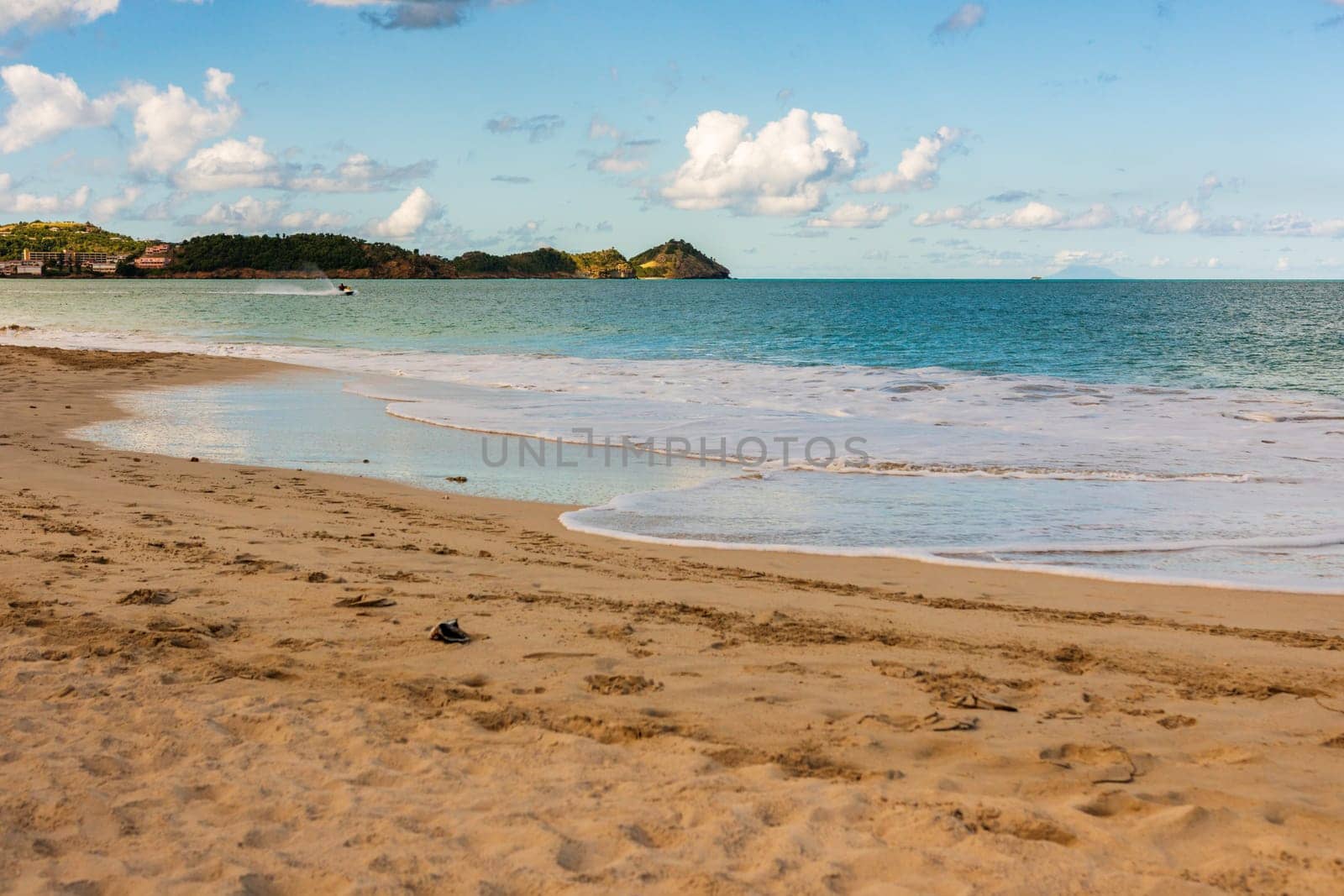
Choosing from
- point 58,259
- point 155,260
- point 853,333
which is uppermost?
point 155,260

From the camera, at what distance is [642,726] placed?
4348 millimetres

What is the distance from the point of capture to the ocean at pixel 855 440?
29.1 feet

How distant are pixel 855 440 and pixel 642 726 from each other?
421 inches

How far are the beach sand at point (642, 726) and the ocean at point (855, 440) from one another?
4.92ft

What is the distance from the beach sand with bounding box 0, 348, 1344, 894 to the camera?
326 cm

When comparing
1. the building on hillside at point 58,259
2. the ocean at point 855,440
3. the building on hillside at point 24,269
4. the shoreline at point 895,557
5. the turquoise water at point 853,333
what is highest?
the building on hillside at point 58,259

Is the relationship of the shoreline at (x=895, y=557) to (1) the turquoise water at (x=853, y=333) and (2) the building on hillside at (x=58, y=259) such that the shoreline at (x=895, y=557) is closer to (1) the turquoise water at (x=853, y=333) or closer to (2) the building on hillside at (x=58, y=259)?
(1) the turquoise water at (x=853, y=333)

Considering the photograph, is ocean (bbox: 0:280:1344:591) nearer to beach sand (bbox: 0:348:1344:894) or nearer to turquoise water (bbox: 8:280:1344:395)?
turquoise water (bbox: 8:280:1344:395)

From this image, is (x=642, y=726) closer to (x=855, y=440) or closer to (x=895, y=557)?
(x=895, y=557)

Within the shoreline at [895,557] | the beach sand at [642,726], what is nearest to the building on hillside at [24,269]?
the shoreline at [895,557]

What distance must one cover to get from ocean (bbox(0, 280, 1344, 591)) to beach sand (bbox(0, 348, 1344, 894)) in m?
1.50

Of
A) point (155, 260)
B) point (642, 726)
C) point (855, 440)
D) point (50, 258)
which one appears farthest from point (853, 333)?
point (50, 258)

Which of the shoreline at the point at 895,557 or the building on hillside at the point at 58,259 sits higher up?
the building on hillside at the point at 58,259

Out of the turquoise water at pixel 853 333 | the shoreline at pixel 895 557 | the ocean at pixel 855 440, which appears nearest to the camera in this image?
the shoreline at pixel 895 557
